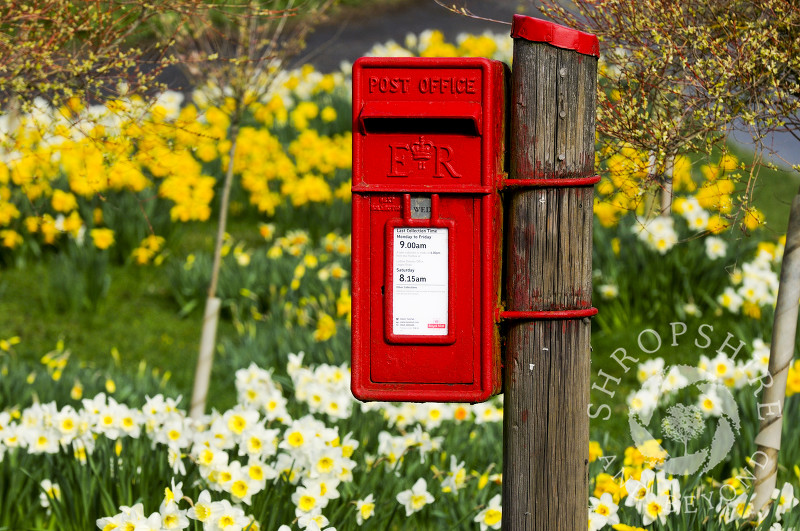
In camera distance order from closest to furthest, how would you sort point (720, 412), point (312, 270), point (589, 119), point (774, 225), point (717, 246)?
point (589, 119) → point (720, 412) → point (717, 246) → point (312, 270) → point (774, 225)

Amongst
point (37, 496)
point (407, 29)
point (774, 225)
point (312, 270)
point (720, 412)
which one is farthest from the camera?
point (407, 29)

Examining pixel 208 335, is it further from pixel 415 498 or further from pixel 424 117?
pixel 424 117

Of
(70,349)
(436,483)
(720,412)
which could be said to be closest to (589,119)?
(436,483)

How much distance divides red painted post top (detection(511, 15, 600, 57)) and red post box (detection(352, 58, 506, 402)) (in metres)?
0.09

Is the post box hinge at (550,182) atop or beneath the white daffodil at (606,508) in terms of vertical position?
atop

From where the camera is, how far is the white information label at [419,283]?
190cm

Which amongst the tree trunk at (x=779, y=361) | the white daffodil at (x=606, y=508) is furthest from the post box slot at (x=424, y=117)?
the white daffodil at (x=606, y=508)

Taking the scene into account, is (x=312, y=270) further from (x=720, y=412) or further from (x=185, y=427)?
(x=720, y=412)

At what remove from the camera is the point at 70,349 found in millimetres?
4949

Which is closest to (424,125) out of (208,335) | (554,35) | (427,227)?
(427,227)

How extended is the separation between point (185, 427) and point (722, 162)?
1.90m

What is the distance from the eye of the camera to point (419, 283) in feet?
6.28

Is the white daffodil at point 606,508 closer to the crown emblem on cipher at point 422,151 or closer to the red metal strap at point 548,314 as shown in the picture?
the red metal strap at point 548,314

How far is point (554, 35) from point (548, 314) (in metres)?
0.57
